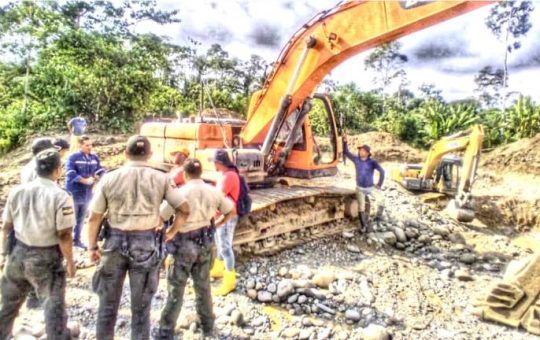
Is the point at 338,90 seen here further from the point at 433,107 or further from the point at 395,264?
the point at 395,264

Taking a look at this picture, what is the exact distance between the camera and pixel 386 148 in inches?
687

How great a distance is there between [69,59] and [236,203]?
13539mm

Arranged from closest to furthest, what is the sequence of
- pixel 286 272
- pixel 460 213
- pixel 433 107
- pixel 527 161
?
pixel 286 272
pixel 460 213
pixel 527 161
pixel 433 107

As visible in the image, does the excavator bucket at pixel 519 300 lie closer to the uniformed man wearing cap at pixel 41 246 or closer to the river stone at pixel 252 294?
the river stone at pixel 252 294

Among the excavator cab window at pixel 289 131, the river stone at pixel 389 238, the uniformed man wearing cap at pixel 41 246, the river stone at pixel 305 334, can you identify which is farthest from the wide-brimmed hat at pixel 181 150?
the river stone at pixel 389 238

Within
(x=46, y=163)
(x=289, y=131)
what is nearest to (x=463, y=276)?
(x=289, y=131)

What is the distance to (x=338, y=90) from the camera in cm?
2719

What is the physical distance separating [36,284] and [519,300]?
4422 mm

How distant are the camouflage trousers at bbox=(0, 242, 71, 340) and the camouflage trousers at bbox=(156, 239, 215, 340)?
77 centimetres

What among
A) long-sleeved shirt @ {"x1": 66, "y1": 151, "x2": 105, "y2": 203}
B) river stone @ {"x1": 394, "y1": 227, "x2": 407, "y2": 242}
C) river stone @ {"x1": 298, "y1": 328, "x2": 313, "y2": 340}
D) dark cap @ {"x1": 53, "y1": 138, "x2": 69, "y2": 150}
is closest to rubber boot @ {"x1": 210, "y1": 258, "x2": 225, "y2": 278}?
river stone @ {"x1": 298, "y1": 328, "x2": 313, "y2": 340}

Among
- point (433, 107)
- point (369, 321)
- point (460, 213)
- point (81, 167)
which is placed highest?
point (433, 107)

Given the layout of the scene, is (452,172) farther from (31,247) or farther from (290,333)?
(31,247)

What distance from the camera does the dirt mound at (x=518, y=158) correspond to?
15.2 metres

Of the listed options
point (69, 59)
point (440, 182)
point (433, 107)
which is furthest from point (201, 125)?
point (433, 107)
